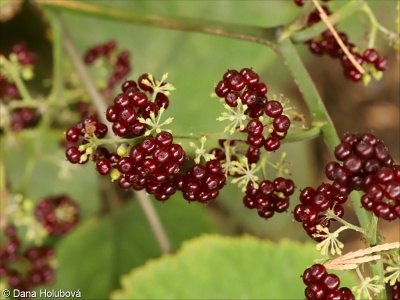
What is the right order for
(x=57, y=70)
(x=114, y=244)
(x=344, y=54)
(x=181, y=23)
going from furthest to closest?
(x=114, y=244) < (x=57, y=70) < (x=181, y=23) < (x=344, y=54)

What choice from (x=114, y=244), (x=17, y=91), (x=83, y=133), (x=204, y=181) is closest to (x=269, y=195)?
(x=204, y=181)

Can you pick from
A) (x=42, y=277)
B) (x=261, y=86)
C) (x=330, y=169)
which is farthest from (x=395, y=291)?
(x=42, y=277)

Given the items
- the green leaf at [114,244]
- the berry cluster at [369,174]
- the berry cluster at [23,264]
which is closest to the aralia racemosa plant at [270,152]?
the berry cluster at [369,174]

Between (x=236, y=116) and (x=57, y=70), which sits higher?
(x=57, y=70)

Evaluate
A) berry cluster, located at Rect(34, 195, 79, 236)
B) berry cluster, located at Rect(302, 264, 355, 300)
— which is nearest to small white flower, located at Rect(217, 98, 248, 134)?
berry cluster, located at Rect(302, 264, 355, 300)

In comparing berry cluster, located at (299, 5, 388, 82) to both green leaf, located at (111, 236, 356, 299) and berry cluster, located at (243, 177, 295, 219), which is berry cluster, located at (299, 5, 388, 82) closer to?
berry cluster, located at (243, 177, 295, 219)

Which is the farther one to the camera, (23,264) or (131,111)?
(23,264)

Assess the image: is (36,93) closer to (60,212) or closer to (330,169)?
(60,212)

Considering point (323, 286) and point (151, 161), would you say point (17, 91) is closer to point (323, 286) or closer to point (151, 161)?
point (151, 161)
